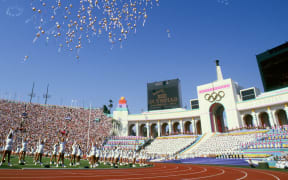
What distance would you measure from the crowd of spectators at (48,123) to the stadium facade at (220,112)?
364 inches

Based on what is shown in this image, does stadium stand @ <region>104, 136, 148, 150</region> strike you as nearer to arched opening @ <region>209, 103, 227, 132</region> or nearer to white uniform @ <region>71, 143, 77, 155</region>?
arched opening @ <region>209, 103, 227, 132</region>

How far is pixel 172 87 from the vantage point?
54.1 m

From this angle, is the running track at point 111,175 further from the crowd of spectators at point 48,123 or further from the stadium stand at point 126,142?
the stadium stand at point 126,142

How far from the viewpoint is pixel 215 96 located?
46.6m

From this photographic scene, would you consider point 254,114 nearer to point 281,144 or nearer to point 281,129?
point 281,129

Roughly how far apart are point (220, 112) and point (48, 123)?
4496 cm

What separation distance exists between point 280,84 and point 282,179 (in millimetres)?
37449

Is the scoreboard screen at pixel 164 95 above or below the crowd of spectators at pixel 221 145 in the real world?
above

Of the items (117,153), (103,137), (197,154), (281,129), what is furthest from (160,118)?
(117,153)

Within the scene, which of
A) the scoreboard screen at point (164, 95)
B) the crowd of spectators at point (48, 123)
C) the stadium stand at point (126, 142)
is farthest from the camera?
the scoreboard screen at point (164, 95)

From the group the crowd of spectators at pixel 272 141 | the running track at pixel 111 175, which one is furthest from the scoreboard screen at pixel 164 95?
the running track at pixel 111 175

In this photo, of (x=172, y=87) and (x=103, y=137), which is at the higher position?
(x=172, y=87)

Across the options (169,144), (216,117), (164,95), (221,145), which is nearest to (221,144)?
(221,145)

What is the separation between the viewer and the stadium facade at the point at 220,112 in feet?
130
